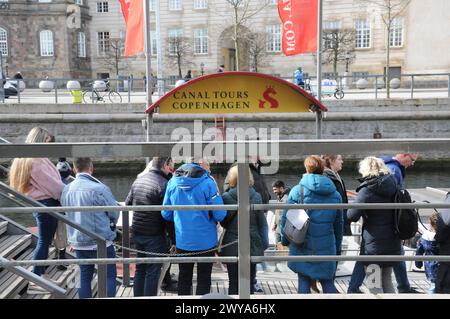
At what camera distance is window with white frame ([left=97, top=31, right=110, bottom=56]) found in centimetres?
5300

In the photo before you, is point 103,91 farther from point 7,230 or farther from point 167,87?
point 7,230

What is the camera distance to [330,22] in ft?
154

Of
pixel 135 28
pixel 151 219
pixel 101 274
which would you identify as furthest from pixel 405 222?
pixel 135 28

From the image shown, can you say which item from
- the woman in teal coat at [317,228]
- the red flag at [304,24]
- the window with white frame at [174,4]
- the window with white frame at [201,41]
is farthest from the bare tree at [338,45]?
the woman in teal coat at [317,228]

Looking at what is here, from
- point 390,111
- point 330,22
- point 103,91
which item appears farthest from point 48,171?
point 330,22

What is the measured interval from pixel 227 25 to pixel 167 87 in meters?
23.5

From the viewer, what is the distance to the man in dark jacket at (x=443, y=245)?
450 cm

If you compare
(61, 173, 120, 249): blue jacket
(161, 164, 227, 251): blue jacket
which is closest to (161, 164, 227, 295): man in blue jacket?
(161, 164, 227, 251): blue jacket

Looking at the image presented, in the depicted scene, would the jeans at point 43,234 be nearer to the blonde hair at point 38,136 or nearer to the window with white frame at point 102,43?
the blonde hair at point 38,136

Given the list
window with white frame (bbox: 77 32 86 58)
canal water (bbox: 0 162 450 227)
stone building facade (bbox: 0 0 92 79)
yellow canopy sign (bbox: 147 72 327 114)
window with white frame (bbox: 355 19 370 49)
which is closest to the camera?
yellow canopy sign (bbox: 147 72 327 114)

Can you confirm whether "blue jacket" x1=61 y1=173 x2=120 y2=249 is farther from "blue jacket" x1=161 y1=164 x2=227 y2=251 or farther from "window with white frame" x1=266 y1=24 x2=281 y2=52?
"window with white frame" x1=266 y1=24 x2=281 y2=52

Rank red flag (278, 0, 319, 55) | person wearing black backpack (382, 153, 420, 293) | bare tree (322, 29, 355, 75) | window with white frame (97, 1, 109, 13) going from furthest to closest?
window with white frame (97, 1, 109, 13), bare tree (322, 29, 355, 75), red flag (278, 0, 319, 55), person wearing black backpack (382, 153, 420, 293)

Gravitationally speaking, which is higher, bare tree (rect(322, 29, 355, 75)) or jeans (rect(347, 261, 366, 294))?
bare tree (rect(322, 29, 355, 75))

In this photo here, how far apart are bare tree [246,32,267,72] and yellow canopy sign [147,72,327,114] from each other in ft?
134
